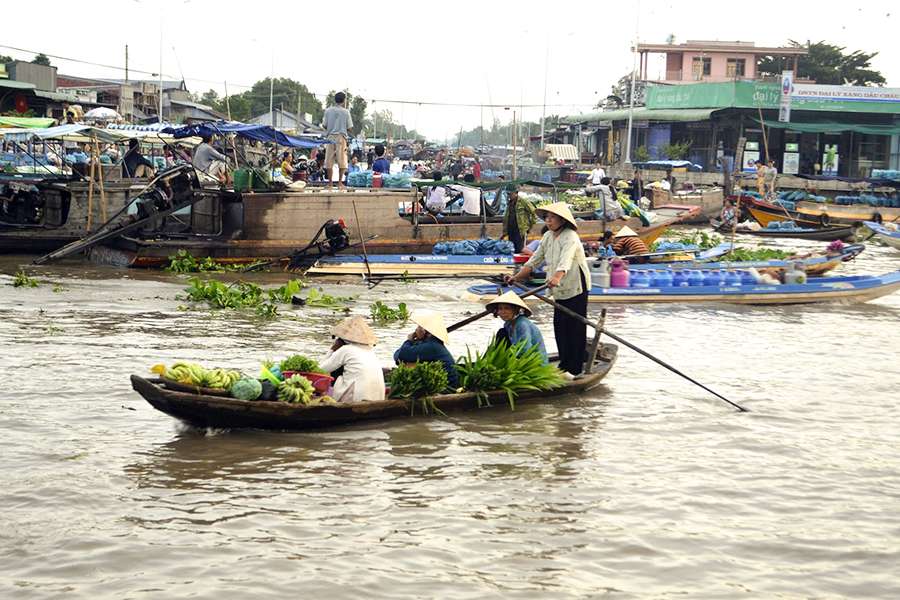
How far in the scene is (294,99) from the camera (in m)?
69.1

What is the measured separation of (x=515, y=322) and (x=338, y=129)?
10205mm

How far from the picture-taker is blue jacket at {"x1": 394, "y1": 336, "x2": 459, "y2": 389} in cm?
790

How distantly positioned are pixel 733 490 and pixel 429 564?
2440mm

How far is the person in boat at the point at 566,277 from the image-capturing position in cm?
882

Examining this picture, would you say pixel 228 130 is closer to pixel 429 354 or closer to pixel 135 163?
pixel 135 163

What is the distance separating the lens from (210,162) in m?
19.0

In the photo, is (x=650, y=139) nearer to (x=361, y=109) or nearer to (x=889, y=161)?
(x=889, y=161)

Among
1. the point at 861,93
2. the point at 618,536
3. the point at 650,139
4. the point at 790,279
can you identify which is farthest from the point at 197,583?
the point at 650,139

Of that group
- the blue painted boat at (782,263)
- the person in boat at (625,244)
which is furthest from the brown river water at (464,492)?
the person in boat at (625,244)

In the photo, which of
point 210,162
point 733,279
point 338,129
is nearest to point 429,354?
point 733,279

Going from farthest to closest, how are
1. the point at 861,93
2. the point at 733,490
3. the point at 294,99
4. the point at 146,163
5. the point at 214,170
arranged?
the point at 294,99, the point at 861,93, the point at 146,163, the point at 214,170, the point at 733,490

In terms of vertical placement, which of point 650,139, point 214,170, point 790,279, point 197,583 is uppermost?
point 650,139

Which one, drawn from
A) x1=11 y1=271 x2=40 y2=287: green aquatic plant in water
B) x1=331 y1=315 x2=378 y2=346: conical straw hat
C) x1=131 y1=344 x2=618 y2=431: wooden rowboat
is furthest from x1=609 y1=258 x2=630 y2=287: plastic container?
x1=11 y1=271 x2=40 y2=287: green aquatic plant in water

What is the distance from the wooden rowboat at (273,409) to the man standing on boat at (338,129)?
10.3m
